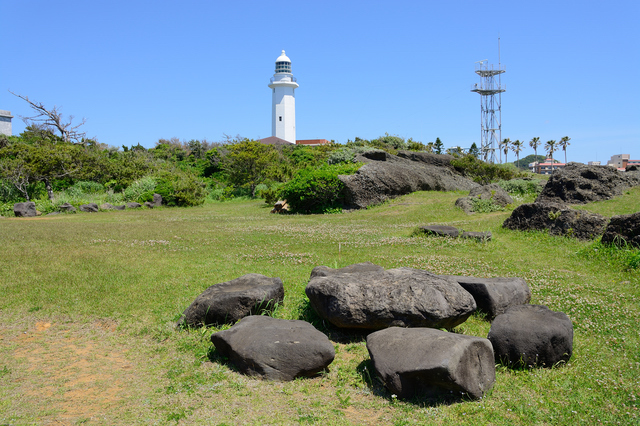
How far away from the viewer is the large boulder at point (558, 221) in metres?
12.7

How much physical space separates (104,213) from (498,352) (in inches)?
968

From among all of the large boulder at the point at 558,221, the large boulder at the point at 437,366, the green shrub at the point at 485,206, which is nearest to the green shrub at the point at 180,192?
the green shrub at the point at 485,206

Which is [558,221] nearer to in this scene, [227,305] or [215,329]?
[227,305]

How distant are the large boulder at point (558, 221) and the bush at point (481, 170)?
18.0 m

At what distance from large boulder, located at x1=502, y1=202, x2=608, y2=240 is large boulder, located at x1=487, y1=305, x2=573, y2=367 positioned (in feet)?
27.4

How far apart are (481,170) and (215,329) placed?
98.1 ft

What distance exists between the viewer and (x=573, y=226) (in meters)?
13.1

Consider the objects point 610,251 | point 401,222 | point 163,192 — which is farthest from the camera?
point 163,192

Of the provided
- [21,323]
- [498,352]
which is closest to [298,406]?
[498,352]

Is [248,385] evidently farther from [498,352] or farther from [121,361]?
[498,352]

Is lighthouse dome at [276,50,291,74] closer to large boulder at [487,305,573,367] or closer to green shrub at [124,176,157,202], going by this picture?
green shrub at [124,176,157,202]

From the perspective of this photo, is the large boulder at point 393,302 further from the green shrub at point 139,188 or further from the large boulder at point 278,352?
the green shrub at point 139,188

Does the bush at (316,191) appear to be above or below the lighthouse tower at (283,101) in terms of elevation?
below

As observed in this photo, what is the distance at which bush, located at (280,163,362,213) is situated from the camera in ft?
78.8
